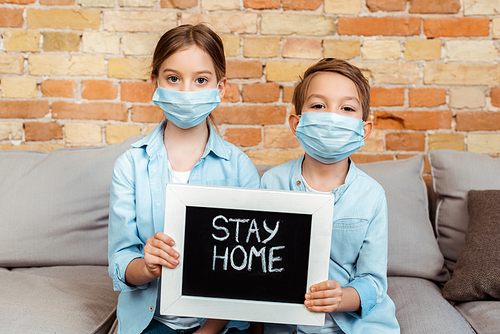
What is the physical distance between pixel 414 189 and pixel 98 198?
1.19m

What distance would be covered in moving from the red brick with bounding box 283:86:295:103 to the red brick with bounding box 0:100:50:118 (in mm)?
1083

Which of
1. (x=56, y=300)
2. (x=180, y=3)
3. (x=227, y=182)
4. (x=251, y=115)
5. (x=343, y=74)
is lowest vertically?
(x=56, y=300)

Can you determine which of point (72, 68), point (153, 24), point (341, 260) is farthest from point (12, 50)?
point (341, 260)

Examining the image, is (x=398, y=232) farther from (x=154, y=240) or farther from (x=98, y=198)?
(x=98, y=198)

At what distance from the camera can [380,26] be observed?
1.82 meters

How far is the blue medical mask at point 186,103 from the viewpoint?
107 cm

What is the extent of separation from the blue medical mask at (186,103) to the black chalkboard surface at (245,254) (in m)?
0.31

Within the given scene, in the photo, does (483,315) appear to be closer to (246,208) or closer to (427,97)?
(246,208)

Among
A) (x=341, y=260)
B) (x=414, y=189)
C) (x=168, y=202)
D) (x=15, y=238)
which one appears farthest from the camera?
(x=414, y=189)

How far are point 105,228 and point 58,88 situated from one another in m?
0.75

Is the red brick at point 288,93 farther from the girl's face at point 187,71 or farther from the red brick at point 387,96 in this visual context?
the girl's face at point 187,71

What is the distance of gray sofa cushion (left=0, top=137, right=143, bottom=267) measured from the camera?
4.77 feet

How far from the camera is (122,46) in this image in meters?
1.84

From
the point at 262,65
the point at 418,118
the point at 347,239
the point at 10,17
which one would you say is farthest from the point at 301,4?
the point at 10,17
